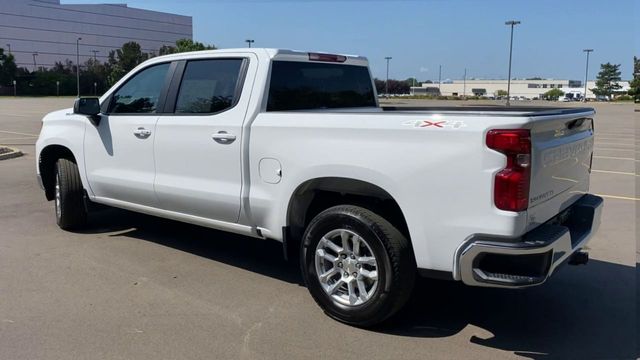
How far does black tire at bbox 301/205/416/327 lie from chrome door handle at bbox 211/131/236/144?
3.26 feet

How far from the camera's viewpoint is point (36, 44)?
11644 cm

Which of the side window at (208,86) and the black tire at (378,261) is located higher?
the side window at (208,86)

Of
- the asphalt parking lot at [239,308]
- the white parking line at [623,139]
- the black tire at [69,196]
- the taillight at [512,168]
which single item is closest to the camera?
the taillight at [512,168]

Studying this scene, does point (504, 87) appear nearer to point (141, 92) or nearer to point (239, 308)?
point (141, 92)

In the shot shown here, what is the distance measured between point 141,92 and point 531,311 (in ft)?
12.9

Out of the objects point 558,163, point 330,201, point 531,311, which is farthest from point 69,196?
point 558,163

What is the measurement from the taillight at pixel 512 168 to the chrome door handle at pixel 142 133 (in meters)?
3.21

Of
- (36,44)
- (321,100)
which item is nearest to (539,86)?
(36,44)

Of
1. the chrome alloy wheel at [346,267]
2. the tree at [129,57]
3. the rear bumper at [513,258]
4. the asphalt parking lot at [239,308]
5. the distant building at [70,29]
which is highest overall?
the distant building at [70,29]

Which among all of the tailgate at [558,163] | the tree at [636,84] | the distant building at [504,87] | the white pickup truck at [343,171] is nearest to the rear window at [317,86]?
the white pickup truck at [343,171]

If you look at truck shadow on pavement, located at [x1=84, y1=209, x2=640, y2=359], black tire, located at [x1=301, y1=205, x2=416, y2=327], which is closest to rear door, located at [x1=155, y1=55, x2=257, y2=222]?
truck shadow on pavement, located at [x1=84, y1=209, x2=640, y2=359]

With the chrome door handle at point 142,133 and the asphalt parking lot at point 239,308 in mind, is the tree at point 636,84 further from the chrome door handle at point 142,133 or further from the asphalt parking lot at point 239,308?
the chrome door handle at point 142,133

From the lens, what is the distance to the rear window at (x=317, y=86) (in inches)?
189

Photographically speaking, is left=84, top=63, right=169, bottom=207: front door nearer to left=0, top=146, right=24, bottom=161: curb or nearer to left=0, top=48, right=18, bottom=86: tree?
left=0, top=146, right=24, bottom=161: curb
